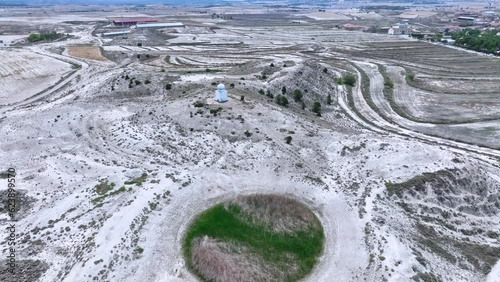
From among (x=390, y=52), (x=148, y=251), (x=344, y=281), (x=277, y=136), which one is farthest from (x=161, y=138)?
(x=390, y=52)

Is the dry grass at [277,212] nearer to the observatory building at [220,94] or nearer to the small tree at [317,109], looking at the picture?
the observatory building at [220,94]

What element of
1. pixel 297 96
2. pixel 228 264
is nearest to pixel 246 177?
pixel 228 264

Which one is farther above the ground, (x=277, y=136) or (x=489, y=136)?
(x=277, y=136)

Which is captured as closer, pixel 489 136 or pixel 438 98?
pixel 489 136

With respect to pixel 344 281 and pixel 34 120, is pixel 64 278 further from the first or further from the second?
pixel 34 120

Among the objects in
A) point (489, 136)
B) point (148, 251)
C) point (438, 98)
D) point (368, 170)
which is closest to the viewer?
point (148, 251)

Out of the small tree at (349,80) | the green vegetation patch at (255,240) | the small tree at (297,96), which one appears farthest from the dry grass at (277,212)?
the small tree at (349,80)

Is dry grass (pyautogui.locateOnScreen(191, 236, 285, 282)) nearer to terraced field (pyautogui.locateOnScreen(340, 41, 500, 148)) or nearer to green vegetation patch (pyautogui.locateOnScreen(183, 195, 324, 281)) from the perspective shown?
green vegetation patch (pyautogui.locateOnScreen(183, 195, 324, 281))

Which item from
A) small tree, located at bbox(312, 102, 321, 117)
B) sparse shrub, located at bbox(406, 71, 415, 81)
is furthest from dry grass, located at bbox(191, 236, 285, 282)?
sparse shrub, located at bbox(406, 71, 415, 81)

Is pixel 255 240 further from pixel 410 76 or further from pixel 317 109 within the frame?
pixel 410 76
